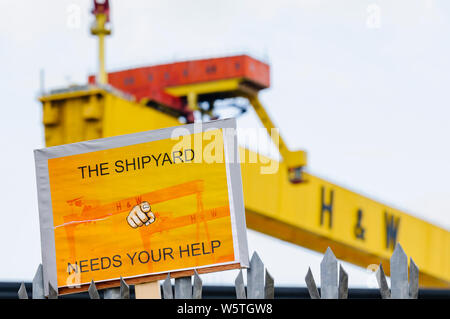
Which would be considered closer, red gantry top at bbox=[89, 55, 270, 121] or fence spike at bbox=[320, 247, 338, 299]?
fence spike at bbox=[320, 247, 338, 299]

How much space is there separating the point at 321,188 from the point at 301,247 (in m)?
2.23

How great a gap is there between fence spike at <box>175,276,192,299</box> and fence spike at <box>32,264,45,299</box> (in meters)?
0.78

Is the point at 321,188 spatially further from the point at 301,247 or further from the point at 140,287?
the point at 140,287

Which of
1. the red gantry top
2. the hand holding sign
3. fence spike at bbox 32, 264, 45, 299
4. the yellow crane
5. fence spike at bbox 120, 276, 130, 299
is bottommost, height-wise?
fence spike at bbox 120, 276, 130, 299

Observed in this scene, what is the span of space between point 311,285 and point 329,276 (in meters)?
0.11

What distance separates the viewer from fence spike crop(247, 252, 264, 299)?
5.13 meters

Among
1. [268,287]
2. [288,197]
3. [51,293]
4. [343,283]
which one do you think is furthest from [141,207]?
[288,197]

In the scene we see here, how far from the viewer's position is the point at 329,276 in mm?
5105

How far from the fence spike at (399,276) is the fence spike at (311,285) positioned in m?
0.39

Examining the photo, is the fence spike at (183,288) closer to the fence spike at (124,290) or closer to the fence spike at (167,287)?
the fence spike at (167,287)

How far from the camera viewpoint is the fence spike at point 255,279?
5133mm

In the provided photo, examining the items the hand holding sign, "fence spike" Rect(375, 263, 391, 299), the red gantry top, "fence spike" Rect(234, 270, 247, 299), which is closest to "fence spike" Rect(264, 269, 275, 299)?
"fence spike" Rect(234, 270, 247, 299)

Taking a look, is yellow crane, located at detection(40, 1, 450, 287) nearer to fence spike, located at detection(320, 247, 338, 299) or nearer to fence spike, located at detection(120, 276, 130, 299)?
fence spike, located at detection(120, 276, 130, 299)
